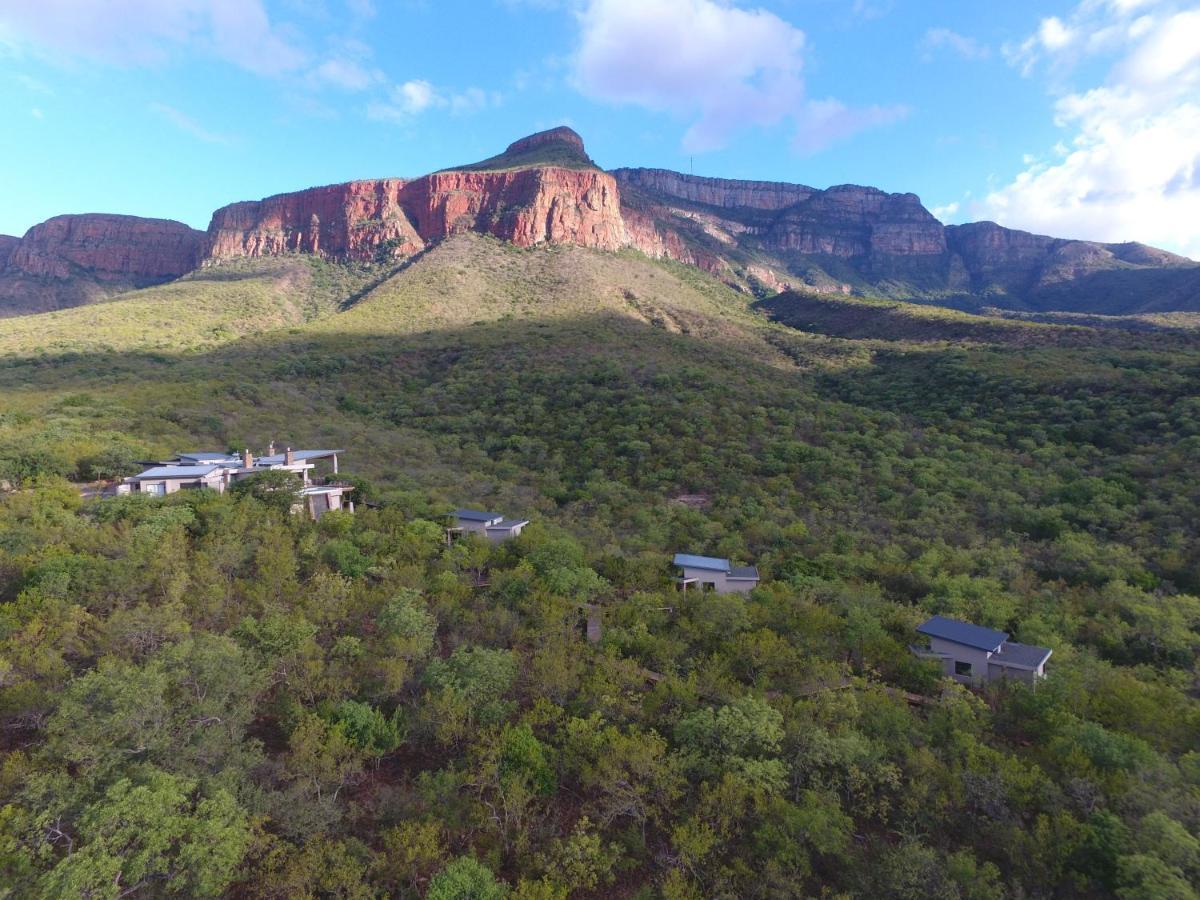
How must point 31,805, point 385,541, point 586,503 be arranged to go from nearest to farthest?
point 31,805 → point 385,541 → point 586,503

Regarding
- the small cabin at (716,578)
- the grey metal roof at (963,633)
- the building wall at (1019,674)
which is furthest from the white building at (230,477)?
the building wall at (1019,674)

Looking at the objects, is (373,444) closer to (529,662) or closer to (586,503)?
(586,503)

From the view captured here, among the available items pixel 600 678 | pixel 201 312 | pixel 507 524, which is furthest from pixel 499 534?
pixel 201 312

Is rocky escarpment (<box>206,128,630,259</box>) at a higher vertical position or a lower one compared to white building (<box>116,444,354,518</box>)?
higher

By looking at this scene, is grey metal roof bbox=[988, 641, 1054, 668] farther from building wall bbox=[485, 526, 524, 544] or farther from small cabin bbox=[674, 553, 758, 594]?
building wall bbox=[485, 526, 524, 544]

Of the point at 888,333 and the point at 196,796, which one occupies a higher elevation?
the point at 888,333

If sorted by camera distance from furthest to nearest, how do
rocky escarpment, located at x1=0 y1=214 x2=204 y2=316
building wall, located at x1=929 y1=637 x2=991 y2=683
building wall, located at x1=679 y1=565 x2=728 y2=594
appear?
rocky escarpment, located at x1=0 y1=214 x2=204 y2=316
building wall, located at x1=679 y1=565 x2=728 y2=594
building wall, located at x1=929 y1=637 x2=991 y2=683

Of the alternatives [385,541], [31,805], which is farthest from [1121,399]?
[31,805]

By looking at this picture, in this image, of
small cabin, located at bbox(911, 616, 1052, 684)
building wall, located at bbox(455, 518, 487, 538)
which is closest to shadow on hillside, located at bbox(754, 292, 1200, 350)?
small cabin, located at bbox(911, 616, 1052, 684)
